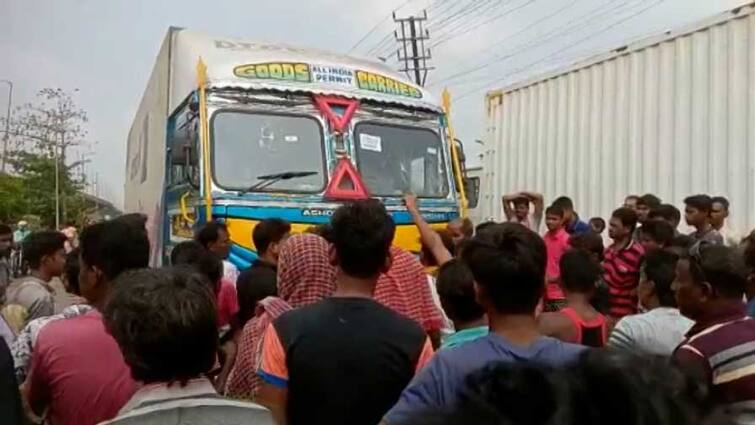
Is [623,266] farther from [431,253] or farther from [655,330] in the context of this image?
[655,330]

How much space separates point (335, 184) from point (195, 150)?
121 centimetres

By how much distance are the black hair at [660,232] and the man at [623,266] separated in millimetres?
203

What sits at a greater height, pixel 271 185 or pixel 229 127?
pixel 229 127

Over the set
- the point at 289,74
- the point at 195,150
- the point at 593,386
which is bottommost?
the point at 593,386

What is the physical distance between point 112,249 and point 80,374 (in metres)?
0.50

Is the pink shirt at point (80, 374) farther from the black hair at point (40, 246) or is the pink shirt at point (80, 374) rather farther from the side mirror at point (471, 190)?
the side mirror at point (471, 190)

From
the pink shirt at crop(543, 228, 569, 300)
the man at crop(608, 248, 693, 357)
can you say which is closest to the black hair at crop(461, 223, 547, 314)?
the man at crop(608, 248, 693, 357)

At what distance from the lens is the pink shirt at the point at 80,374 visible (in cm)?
264

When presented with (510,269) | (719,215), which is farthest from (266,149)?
(510,269)

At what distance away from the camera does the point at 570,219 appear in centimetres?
749

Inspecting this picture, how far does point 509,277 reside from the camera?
8.09 ft

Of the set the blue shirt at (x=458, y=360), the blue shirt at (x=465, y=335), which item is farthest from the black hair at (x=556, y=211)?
the blue shirt at (x=458, y=360)

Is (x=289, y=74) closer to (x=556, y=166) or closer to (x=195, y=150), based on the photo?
(x=195, y=150)

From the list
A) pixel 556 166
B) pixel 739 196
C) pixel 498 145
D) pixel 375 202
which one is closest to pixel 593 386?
pixel 375 202
